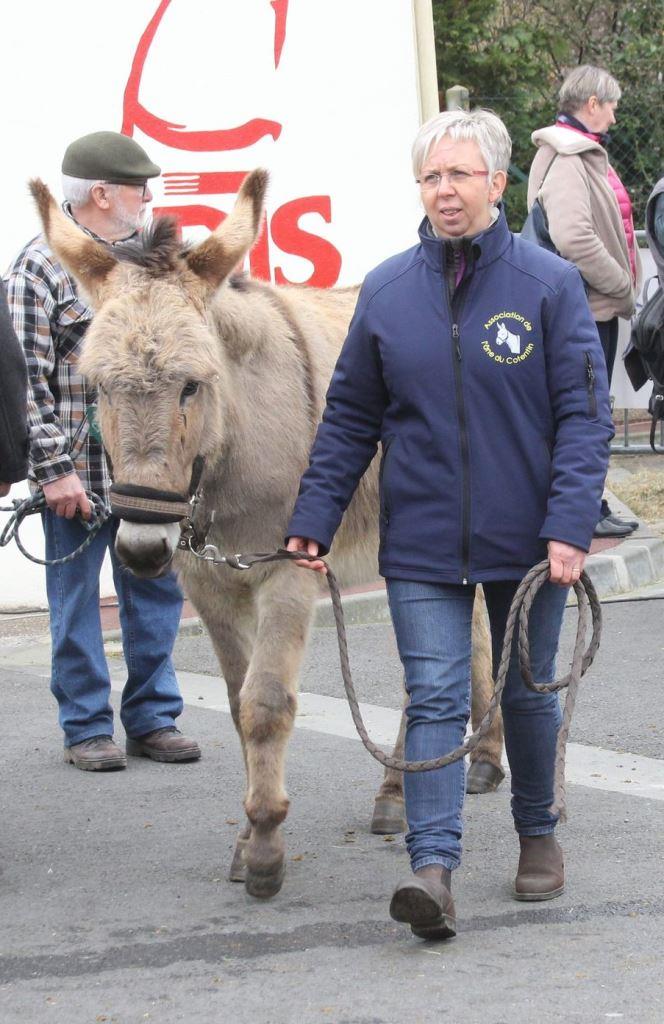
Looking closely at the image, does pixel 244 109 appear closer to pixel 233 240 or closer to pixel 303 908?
pixel 233 240

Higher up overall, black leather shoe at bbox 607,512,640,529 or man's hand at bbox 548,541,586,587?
man's hand at bbox 548,541,586,587

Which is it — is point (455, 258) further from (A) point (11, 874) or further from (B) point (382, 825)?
(A) point (11, 874)

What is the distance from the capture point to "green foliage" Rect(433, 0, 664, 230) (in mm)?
15070

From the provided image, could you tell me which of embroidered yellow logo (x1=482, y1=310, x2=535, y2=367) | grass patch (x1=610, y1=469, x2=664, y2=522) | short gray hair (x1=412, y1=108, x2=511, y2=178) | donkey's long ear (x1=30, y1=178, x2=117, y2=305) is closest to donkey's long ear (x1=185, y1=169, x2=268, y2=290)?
donkey's long ear (x1=30, y1=178, x2=117, y2=305)

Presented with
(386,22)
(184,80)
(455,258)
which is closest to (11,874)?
(455,258)

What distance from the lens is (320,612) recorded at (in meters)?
8.37

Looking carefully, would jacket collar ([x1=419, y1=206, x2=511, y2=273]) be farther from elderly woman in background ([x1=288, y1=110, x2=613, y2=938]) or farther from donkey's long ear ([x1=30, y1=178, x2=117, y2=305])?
donkey's long ear ([x1=30, y1=178, x2=117, y2=305])

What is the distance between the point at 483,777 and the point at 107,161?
102 inches

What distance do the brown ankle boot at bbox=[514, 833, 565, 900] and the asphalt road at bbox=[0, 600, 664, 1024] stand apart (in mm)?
43

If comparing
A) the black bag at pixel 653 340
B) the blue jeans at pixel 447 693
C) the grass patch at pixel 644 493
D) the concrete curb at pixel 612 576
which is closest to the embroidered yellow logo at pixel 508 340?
the blue jeans at pixel 447 693

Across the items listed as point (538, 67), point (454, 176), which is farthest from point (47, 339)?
point (538, 67)

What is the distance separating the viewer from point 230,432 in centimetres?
462

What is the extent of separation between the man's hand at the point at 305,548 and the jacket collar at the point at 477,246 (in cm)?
82

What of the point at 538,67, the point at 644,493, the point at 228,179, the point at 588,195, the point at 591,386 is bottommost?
the point at 644,493
